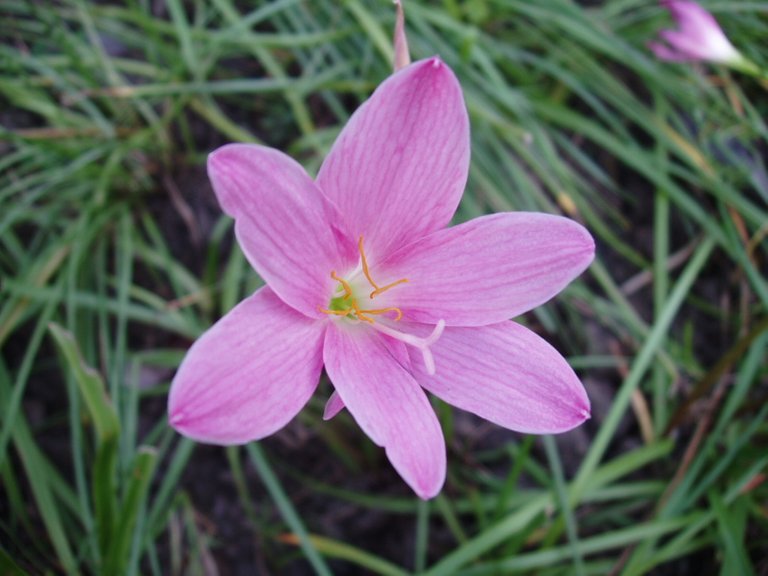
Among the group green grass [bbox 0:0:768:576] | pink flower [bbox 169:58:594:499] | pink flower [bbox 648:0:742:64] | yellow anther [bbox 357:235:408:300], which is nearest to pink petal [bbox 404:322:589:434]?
pink flower [bbox 169:58:594:499]

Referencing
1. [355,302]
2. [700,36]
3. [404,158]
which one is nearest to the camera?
[404,158]

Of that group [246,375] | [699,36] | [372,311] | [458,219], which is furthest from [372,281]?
[699,36]

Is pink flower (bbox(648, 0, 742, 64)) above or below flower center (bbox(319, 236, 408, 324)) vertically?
below

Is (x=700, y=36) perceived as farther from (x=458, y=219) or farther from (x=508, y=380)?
(x=508, y=380)

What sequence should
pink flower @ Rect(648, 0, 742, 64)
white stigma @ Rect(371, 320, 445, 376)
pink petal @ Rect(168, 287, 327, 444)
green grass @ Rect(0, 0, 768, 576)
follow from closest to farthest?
pink petal @ Rect(168, 287, 327, 444) < white stigma @ Rect(371, 320, 445, 376) < green grass @ Rect(0, 0, 768, 576) < pink flower @ Rect(648, 0, 742, 64)

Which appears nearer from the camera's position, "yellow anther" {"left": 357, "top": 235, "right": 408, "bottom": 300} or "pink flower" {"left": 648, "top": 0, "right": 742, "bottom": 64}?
"yellow anther" {"left": 357, "top": 235, "right": 408, "bottom": 300}

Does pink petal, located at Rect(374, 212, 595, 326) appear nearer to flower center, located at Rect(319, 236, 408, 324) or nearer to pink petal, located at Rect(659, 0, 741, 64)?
flower center, located at Rect(319, 236, 408, 324)

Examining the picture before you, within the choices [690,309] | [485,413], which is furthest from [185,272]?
[690,309]
